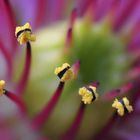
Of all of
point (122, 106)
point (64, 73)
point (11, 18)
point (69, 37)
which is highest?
point (11, 18)

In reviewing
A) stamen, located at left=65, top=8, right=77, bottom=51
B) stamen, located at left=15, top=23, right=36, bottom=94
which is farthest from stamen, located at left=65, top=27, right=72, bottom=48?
stamen, located at left=15, top=23, right=36, bottom=94

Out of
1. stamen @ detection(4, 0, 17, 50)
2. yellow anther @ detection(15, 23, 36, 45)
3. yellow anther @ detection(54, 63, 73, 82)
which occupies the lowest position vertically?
yellow anther @ detection(54, 63, 73, 82)

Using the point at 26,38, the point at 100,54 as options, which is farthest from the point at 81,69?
the point at 26,38

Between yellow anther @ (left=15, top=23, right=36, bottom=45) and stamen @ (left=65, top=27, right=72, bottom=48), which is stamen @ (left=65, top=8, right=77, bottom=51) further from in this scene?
yellow anther @ (left=15, top=23, right=36, bottom=45)

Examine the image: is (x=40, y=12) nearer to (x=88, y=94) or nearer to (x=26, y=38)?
(x=26, y=38)

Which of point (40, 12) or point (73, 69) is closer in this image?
point (73, 69)

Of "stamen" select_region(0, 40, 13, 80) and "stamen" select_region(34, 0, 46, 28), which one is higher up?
"stamen" select_region(34, 0, 46, 28)

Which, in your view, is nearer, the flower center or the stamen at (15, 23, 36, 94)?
the stamen at (15, 23, 36, 94)

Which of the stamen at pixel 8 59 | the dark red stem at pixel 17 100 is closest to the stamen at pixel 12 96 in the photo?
the dark red stem at pixel 17 100
